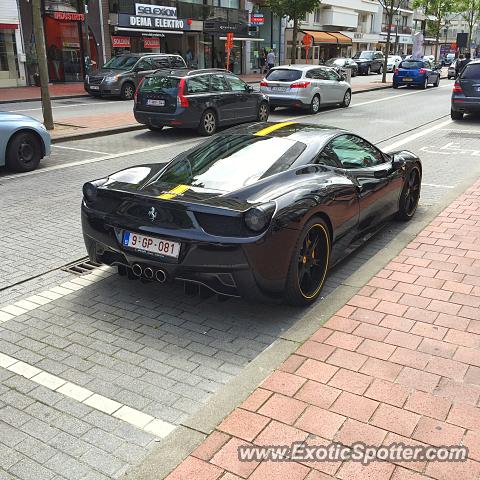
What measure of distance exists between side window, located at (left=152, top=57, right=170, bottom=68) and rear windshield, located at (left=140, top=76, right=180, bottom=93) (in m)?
8.90

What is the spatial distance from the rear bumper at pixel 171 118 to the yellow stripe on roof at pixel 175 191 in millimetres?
9167

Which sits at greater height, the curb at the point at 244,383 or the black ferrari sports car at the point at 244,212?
the black ferrari sports car at the point at 244,212

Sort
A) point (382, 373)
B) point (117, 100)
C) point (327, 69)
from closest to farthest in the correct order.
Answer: point (382, 373)
point (327, 69)
point (117, 100)

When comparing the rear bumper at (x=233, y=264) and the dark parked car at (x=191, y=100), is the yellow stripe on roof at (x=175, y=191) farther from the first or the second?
the dark parked car at (x=191, y=100)

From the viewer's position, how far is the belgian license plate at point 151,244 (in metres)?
3.97

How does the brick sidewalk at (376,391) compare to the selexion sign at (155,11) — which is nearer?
the brick sidewalk at (376,391)

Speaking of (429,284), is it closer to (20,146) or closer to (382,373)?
(382,373)

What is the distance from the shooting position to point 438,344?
12.6ft

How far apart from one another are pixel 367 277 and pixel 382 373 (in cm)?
160

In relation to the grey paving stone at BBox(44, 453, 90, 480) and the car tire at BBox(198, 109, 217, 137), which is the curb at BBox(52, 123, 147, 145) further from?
the grey paving stone at BBox(44, 453, 90, 480)

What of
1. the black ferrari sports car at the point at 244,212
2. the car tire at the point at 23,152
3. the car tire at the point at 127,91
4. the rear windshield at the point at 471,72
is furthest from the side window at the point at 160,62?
the black ferrari sports car at the point at 244,212

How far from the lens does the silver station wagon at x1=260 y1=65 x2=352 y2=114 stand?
17594mm

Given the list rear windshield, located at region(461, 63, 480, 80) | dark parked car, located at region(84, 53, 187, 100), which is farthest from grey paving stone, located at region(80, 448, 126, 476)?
dark parked car, located at region(84, 53, 187, 100)

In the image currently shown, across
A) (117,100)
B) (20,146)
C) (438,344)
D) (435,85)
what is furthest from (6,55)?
(438,344)
